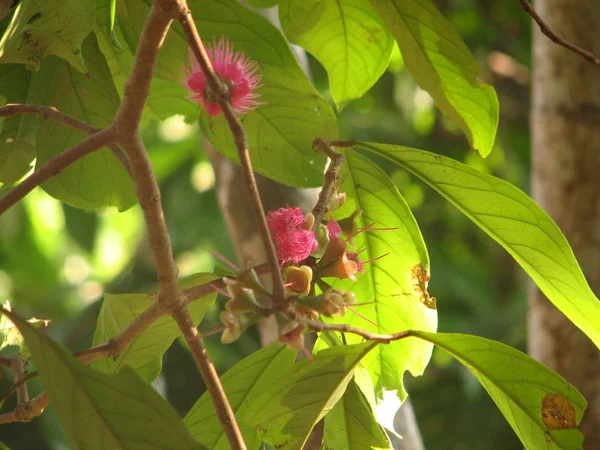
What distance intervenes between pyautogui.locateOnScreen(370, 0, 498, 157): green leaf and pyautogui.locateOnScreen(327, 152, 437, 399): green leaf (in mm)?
100

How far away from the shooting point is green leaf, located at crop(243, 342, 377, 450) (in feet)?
2.03

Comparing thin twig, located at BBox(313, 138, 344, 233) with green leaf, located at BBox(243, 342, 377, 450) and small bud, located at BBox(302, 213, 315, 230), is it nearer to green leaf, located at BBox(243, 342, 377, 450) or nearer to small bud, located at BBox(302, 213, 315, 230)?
small bud, located at BBox(302, 213, 315, 230)

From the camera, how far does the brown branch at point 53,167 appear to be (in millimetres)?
494

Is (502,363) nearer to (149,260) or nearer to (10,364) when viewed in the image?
(10,364)

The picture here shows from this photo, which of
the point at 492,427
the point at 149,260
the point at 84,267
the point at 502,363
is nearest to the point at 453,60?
the point at 502,363

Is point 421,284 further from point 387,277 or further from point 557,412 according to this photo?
point 557,412

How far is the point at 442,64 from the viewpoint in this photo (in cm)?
75

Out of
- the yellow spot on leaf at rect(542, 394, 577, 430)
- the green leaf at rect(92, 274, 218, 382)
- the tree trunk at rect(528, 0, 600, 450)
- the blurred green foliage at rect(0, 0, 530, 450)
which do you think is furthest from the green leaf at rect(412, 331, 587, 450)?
the blurred green foliage at rect(0, 0, 530, 450)

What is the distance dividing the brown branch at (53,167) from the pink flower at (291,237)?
0.15 meters

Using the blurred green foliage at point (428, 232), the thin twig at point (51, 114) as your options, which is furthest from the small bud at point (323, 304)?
the blurred green foliage at point (428, 232)

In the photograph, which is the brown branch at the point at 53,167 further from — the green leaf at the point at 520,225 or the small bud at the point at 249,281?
the green leaf at the point at 520,225

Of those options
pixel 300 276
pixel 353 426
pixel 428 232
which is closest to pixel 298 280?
pixel 300 276

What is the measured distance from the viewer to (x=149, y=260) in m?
2.50

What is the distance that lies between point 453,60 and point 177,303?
0.37m
